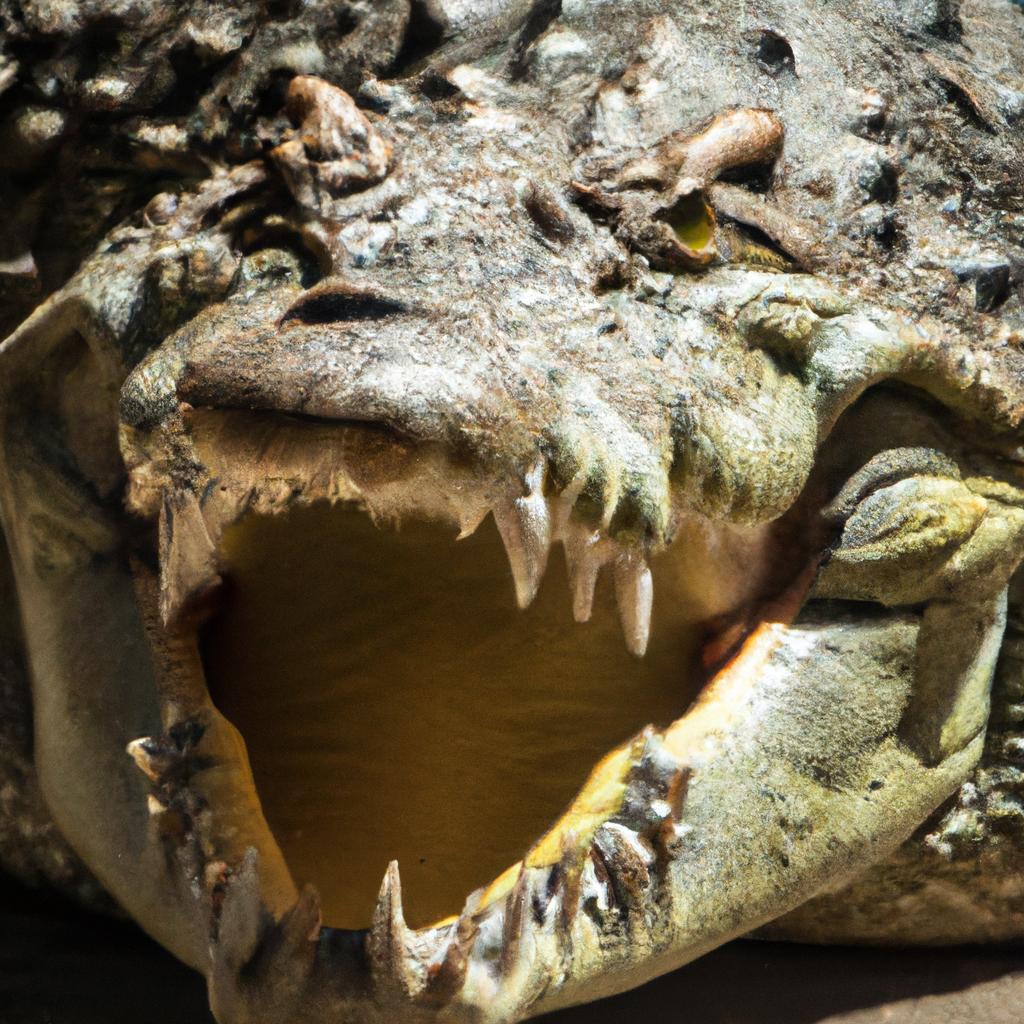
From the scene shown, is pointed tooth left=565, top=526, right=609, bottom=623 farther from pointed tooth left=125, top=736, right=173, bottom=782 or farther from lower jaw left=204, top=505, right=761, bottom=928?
pointed tooth left=125, top=736, right=173, bottom=782

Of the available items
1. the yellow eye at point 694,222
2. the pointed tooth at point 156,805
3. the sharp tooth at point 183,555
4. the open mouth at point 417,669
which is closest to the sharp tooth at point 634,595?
the open mouth at point 417,669

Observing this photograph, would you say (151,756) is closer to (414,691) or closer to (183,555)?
(183,555)

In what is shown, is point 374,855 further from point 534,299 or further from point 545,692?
point 534,299

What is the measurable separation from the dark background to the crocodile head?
0.20ft

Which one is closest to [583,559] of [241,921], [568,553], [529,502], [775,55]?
[568,553]

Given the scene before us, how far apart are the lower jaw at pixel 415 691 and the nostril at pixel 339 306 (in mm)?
642

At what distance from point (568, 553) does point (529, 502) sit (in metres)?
0.11

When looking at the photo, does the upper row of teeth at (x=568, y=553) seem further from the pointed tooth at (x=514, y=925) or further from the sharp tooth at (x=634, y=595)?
the pointed tooth at (x=514, y=925)

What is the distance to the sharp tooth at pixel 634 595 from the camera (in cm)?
164

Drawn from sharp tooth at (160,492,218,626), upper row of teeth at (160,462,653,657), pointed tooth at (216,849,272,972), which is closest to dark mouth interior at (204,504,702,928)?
sharp tooth at (160,492,218,626)

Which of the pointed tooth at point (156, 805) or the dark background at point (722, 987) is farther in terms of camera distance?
the dark background at point (722, 987)

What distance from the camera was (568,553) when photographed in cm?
161

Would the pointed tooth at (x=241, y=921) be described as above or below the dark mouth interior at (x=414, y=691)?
above

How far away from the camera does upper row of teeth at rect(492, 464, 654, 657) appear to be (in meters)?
1.54
